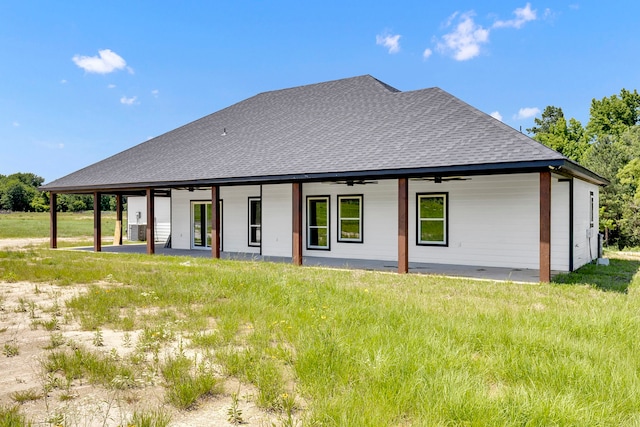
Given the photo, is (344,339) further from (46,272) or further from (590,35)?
(590,35)

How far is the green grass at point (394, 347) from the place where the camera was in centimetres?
336

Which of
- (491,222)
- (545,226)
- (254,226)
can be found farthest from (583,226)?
(254,226)

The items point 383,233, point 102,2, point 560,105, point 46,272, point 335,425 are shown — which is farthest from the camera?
point 560,105

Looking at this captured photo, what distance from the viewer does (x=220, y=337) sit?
5.29 m

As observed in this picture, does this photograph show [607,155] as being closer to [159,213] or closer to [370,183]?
[370,183]

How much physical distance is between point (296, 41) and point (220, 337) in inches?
884

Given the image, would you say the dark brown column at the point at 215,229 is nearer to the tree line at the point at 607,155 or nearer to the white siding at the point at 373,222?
the white siding at the point at 373,222

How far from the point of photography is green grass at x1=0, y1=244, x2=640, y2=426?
336 centimetres

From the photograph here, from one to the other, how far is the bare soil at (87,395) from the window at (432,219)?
10.2 metres

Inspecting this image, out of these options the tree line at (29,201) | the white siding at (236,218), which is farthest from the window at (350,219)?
the tree line at (29,201)

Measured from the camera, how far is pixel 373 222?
14.8m

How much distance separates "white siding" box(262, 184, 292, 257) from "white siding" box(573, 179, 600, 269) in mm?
9521

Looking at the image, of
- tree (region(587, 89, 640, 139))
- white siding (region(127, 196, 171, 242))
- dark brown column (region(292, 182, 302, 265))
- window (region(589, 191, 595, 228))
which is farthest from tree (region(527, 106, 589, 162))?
dark brown column (region(292, 182, 302, 265))

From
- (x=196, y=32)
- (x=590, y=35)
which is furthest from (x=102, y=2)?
(x=590, y=35)
